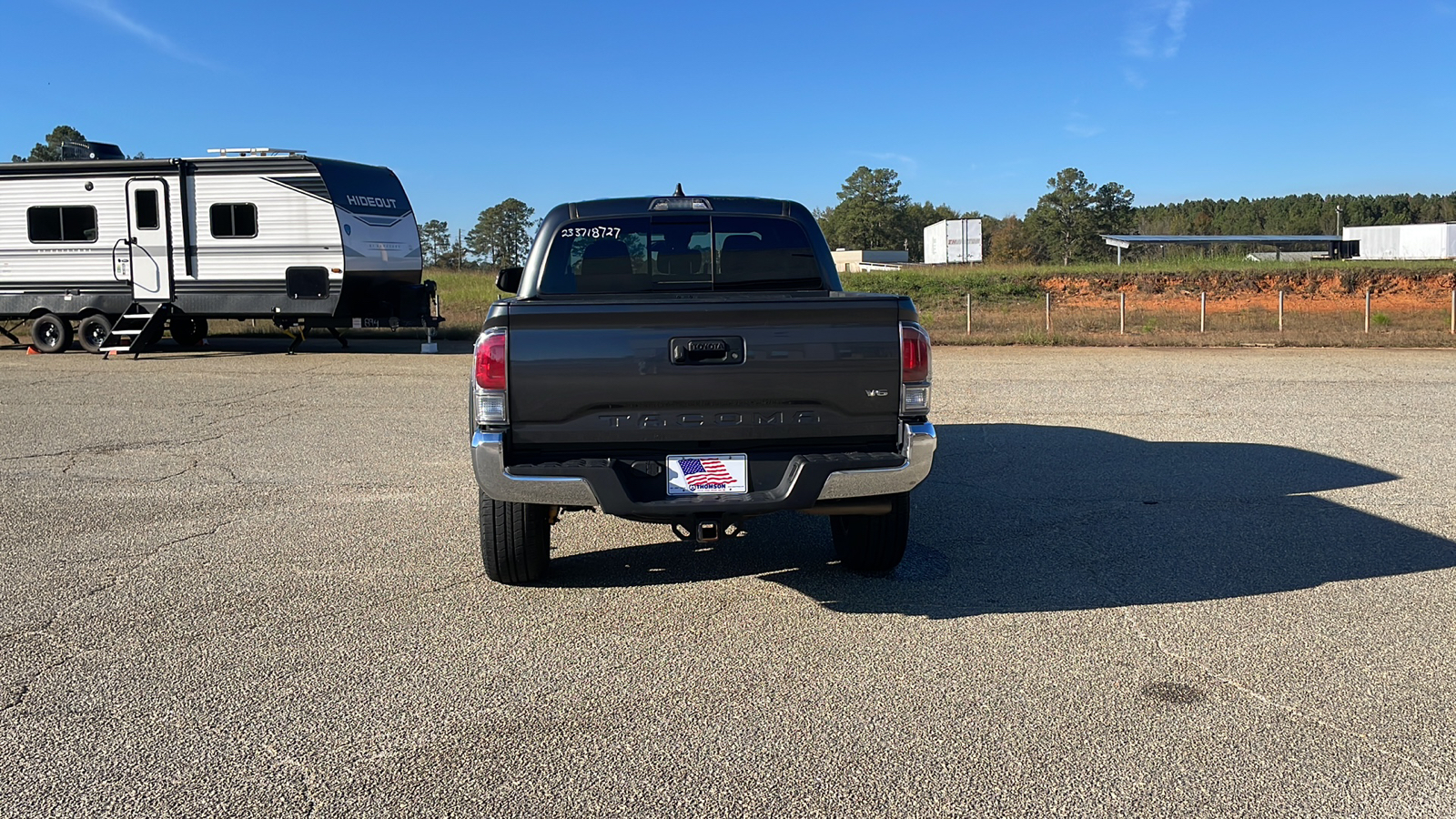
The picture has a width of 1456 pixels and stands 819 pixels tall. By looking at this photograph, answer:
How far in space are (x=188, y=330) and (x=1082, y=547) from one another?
18.0 meters

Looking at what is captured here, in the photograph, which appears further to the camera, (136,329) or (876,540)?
(136,329)

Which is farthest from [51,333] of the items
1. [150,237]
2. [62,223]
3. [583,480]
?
[583,480]

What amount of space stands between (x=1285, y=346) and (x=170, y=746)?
20857 mm

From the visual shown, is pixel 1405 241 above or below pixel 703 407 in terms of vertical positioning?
above

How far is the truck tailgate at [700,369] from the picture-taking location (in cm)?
476

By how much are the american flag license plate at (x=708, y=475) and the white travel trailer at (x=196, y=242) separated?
1441 centimetres

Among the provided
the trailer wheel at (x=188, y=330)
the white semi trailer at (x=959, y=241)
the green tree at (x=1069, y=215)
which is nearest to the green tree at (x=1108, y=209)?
the green tree at (x=1069, y=215)

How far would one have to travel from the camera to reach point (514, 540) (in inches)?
211

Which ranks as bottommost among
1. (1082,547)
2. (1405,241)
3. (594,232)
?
(1082,547)

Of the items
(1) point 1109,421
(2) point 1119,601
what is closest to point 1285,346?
(1) point 1109,421

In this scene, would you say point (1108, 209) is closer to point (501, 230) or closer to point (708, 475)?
point (501, 230)

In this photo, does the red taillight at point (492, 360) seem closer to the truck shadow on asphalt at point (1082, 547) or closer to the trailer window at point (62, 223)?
the truck shadow on asphalt at point (1082, 547)

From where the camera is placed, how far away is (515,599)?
541 cm

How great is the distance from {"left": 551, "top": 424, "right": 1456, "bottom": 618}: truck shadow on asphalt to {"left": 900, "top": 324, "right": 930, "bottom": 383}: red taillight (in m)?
1.10
